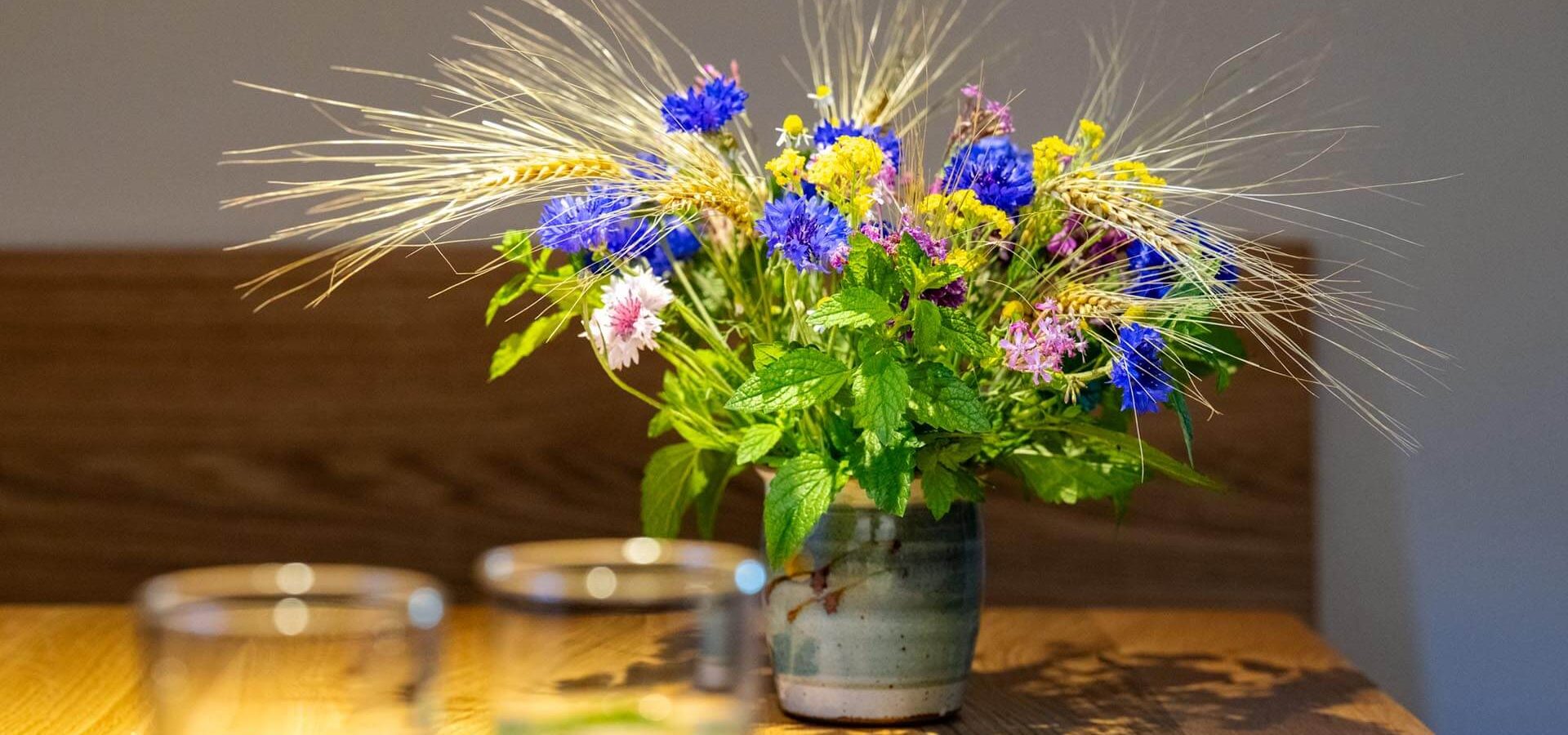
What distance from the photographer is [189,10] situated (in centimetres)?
115

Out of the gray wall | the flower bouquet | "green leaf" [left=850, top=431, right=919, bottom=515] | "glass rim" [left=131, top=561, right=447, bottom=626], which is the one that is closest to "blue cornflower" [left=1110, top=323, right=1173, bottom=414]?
the flower bouquet

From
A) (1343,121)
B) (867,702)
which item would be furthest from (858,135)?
(1343,121)

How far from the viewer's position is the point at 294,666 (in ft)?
1.26

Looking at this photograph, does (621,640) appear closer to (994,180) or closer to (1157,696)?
(994,180)

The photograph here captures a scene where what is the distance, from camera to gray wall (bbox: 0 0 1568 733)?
3.77ft

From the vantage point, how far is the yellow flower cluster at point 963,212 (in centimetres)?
69

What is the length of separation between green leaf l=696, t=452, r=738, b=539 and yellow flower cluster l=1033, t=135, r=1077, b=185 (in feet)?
0.76

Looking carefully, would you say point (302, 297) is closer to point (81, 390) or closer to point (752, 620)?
point (81, 390)

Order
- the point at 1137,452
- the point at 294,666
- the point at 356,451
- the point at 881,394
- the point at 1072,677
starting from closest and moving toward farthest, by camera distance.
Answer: the point at 294,666 → the point at 881,394 → the point at 1137,452 → the point at 1072,677 → the point at 356,451

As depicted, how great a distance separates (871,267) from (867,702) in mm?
234

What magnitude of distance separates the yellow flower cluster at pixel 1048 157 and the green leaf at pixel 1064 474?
14 cm

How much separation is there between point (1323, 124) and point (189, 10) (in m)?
0.89

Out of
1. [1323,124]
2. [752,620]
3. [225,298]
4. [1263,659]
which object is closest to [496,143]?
[752,620]

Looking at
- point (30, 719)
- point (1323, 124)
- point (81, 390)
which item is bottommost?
point (30, 719)
